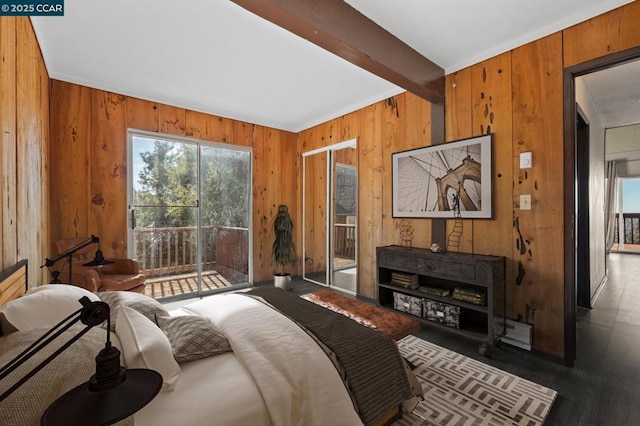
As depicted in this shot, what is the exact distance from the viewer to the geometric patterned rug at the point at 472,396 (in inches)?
66.7

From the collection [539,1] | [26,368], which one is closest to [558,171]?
[539,1]

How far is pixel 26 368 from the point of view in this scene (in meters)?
0.85

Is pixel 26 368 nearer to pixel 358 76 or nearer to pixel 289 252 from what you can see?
pixel 358 76

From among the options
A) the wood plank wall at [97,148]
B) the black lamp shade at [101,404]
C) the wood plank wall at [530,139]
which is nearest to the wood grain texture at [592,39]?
the wood plank wall at [530,139]

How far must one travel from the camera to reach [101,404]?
58cm

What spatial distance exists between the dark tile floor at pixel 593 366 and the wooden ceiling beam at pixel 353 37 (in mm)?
2560

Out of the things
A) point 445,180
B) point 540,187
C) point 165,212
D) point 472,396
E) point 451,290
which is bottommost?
point 472,396

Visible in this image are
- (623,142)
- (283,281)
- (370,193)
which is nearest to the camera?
(370,193)

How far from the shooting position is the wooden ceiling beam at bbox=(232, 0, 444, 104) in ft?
6.17

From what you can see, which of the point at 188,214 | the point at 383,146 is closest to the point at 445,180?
the point at 383,146

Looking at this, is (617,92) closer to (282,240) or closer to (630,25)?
(630,25)

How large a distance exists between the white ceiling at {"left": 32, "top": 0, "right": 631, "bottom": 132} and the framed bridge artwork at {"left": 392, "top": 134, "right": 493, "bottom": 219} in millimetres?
906

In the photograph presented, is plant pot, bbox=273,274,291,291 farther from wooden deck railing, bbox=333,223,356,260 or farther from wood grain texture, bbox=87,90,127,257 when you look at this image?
wood grain texture, bbox=87,90,127,257

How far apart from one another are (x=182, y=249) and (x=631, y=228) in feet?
36.7
